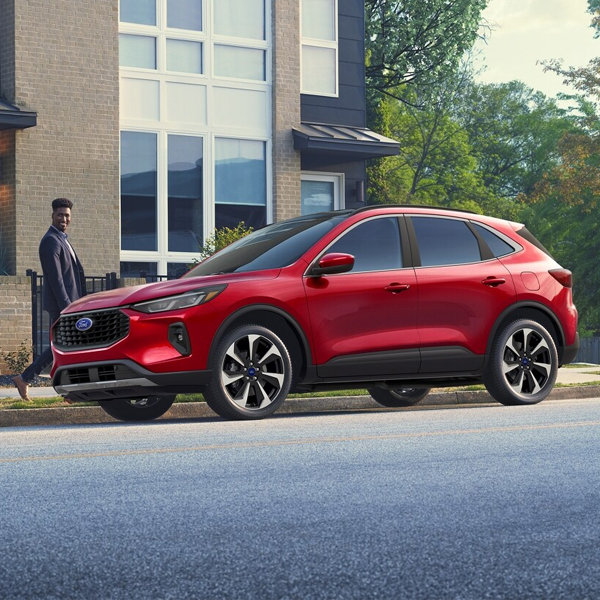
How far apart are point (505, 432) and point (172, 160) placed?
1489 centimetres

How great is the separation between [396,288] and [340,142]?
13046mm

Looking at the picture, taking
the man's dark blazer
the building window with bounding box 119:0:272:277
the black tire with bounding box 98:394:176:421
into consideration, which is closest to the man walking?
the man's dark blazer

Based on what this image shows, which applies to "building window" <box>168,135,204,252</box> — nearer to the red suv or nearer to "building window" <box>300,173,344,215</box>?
"building window" <box>300,173,344,215</box>

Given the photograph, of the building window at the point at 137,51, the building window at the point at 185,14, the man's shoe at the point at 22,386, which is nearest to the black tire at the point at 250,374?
the man's shoe at the point at 22,386

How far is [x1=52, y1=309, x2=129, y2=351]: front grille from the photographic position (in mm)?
10141

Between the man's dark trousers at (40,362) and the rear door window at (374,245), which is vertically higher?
the rear door window at (374,245)

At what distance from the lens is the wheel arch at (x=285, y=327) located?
408 inches

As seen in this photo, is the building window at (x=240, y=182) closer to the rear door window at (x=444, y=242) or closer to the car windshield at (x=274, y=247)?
the car windshield at (x=274, y=247)

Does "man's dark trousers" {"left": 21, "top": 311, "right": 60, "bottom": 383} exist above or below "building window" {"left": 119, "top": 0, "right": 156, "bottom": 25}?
below

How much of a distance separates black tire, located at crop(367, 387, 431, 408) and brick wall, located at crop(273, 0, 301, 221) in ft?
37.2

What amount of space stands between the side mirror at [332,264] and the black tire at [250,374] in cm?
70

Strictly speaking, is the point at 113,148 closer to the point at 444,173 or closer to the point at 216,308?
the point at 216,308

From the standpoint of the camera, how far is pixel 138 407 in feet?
37.3

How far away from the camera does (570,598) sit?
13.4 ft
